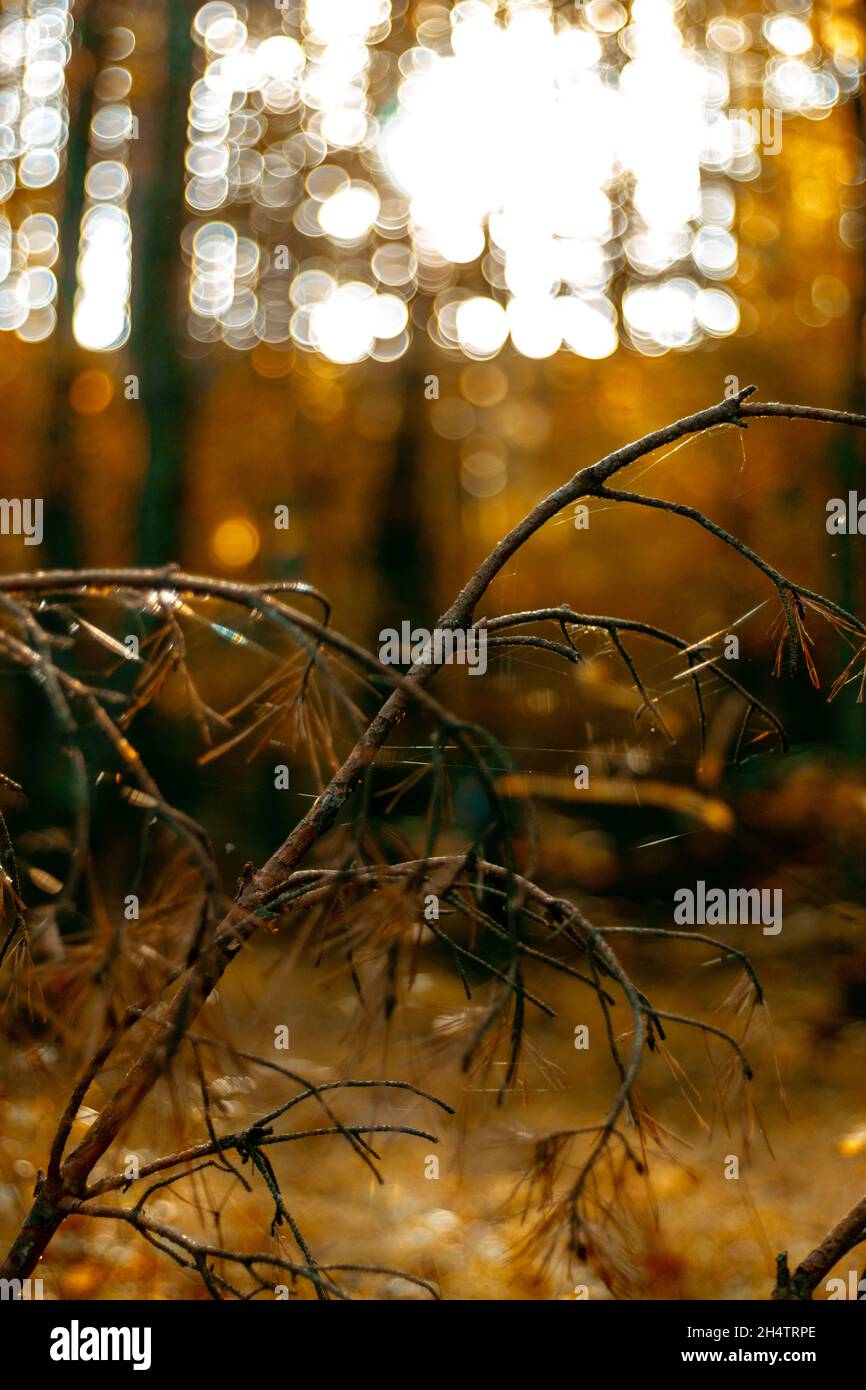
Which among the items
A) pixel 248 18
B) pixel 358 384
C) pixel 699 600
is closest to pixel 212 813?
pixel 699 600

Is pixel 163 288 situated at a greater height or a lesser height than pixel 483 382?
lesser

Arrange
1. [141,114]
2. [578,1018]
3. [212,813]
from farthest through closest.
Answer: [212,813] → [141,114] → [578,1018]

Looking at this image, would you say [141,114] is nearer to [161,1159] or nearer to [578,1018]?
[578,1018]

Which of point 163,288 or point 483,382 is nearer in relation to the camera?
point 163,288

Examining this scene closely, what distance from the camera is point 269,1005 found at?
A: 0.95 metres

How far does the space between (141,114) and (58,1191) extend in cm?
819

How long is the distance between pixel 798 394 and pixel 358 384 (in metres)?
4.94

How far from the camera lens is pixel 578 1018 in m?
6.59

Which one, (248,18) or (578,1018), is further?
(248,18)

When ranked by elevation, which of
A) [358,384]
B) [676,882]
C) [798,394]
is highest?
[358,384]

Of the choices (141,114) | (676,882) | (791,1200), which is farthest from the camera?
(141,114)

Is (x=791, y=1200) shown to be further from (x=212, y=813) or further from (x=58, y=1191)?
(x=212, y=813)
